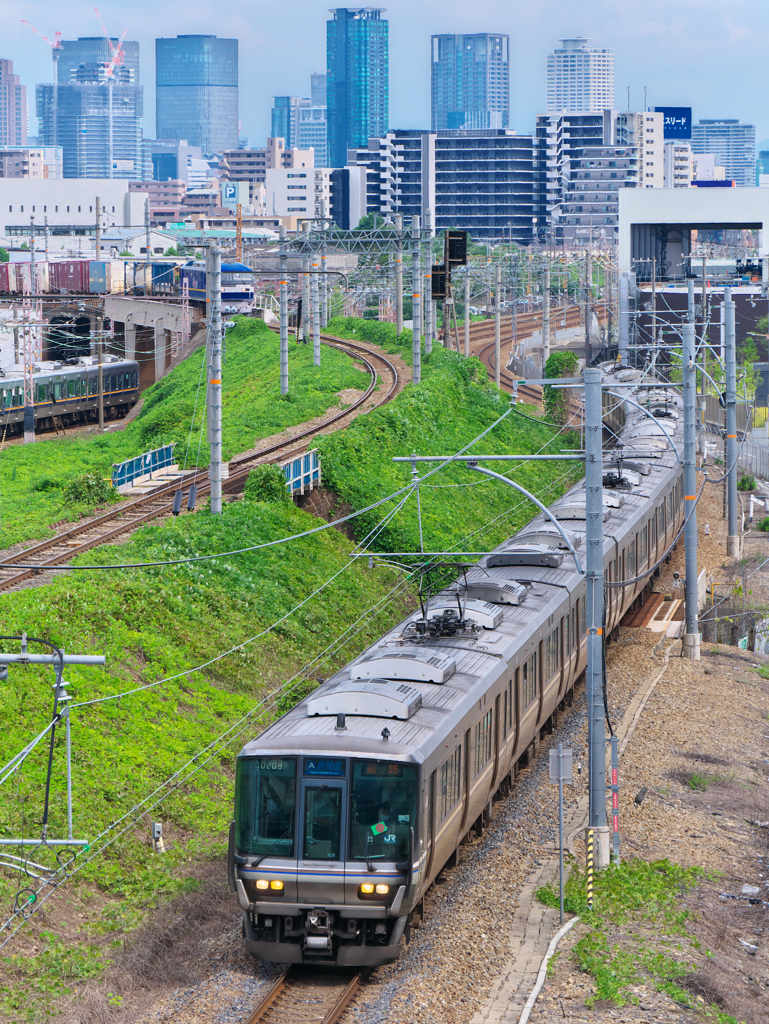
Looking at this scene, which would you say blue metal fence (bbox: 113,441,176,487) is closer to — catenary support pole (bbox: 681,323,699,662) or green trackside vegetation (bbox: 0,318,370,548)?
green trackside vegetation (bbox: 0,318,370,548)

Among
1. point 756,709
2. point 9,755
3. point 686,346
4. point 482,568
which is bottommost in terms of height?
point 756,709

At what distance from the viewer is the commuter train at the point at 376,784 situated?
1334 cm

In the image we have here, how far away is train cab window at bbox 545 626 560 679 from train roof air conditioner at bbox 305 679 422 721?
571 cm

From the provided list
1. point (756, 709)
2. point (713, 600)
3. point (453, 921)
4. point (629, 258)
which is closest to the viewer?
point (453, 921)

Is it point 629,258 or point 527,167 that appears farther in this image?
point 527,167

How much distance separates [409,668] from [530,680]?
3.82 meters

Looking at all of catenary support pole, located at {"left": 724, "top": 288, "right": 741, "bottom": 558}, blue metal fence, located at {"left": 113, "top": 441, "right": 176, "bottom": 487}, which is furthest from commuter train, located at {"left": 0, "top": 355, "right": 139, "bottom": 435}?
catenary support pole, located at {"left": 724, "top": 288, "right": 741, "bottom": 558}

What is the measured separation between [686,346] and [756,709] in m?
7.19

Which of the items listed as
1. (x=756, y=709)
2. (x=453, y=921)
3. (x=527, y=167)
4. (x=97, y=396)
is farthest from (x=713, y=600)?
(x=527, y=167)

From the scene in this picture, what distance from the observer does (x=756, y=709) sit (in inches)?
988

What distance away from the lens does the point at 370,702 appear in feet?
47.7

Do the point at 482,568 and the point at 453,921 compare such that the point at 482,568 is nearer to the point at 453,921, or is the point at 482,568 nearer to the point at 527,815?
the point at 527,815

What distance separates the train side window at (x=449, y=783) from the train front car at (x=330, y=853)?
42.5 inches

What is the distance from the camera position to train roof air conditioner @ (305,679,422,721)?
1443 centimetres
